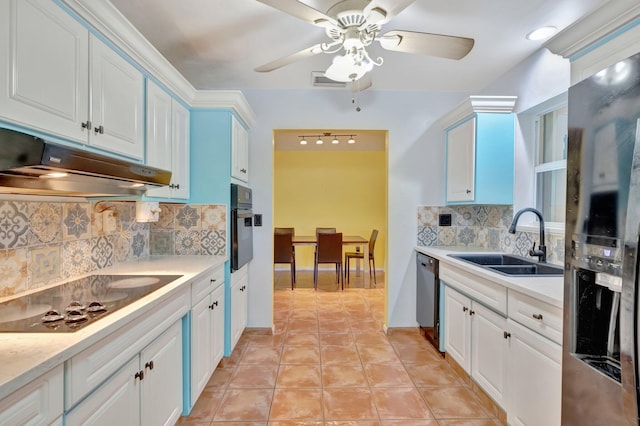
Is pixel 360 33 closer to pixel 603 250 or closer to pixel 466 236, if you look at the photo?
pixel 603 250

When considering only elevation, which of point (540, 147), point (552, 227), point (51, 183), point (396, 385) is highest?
point (540, 147)

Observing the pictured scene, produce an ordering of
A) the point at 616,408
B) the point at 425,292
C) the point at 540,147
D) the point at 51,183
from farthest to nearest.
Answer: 1. the point at 425,292
2. the point at 540,147
3. the point at 51,183
4. the point at 616,408

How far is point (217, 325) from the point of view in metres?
2.26

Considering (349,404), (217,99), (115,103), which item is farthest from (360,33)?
(349,404)

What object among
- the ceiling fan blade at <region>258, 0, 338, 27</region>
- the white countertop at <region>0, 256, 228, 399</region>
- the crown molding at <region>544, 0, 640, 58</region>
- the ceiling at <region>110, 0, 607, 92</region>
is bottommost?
the white countertop at <region>0, 256, 228, 399</region>

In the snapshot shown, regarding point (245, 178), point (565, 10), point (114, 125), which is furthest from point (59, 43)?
point (565, 10)

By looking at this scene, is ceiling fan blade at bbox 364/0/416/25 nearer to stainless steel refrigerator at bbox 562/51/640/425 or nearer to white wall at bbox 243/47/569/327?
stainless steel refrigerator at bbox 562/51/640/425

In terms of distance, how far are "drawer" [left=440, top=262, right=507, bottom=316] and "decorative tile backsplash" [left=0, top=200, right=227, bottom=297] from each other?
1783mm

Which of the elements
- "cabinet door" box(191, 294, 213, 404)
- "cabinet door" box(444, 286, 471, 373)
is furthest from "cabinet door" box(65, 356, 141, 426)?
"cabinet door" box(444, 286, 471, 373)

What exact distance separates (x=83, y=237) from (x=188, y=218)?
0.81 m

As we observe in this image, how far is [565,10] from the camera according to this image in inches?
74.6

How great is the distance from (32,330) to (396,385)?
209cm

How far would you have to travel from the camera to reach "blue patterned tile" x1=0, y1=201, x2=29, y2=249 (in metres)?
1.33

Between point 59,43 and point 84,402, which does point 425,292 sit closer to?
point 84,402
